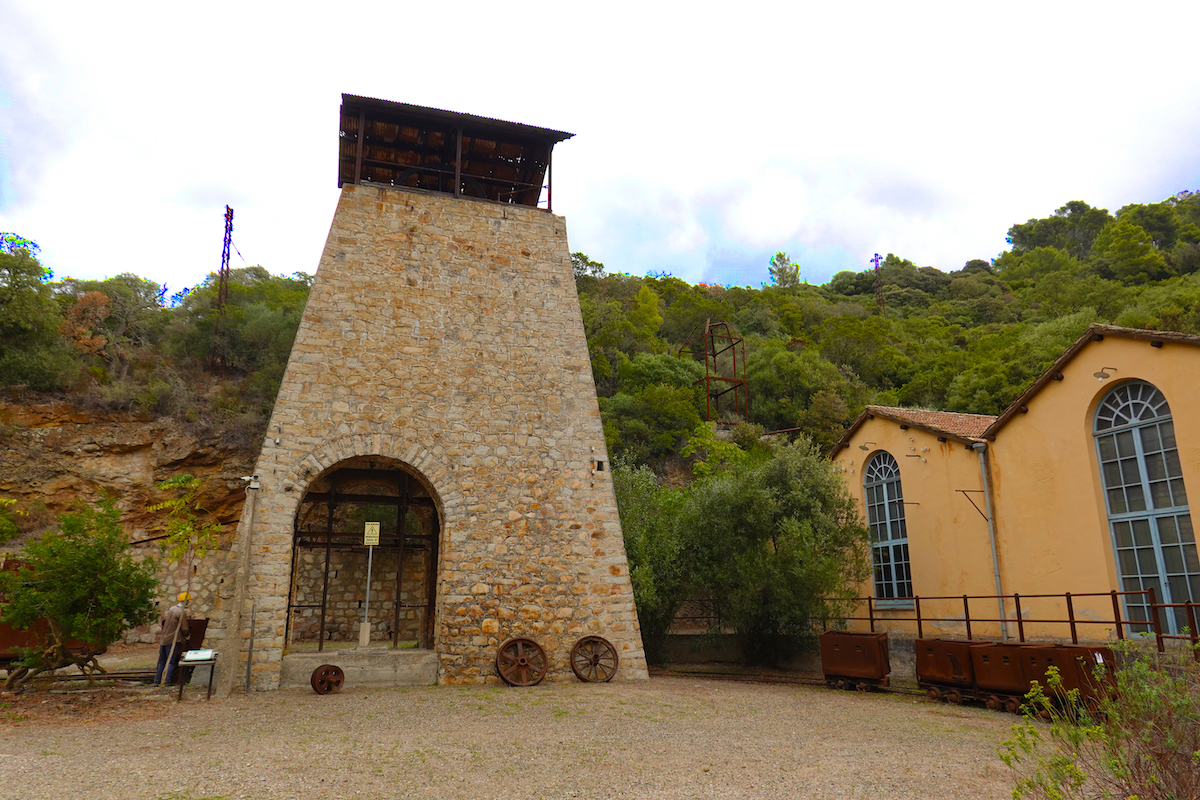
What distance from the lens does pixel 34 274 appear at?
19.7m

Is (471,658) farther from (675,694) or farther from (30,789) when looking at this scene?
(30,789)

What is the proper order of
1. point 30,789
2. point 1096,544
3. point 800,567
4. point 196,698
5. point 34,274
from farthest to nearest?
point 34,274 < point 800,567 < point 1096,544 < point 196,698 < point 30,789

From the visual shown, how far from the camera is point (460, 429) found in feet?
36.6

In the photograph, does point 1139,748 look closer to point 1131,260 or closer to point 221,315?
point 221,315

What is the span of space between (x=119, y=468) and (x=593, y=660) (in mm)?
14984

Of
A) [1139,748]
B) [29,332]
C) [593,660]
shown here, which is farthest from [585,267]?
[1139,748]

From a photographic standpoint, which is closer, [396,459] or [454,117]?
[396,459]

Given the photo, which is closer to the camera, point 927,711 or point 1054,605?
point 927,711

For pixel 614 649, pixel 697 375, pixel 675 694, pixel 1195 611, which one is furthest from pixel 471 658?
pixel 697 375

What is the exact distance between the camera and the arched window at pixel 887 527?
47.5 feet

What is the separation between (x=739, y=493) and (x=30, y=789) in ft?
36.9

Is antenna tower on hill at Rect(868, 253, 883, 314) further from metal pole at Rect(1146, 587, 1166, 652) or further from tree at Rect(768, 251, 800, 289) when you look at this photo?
metal pole at Rect(1146, 587, 1166, 652)

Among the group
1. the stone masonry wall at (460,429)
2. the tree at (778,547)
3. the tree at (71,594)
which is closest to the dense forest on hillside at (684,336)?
the tree at (778,547)

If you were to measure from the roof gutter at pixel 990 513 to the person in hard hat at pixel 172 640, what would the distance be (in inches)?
512
